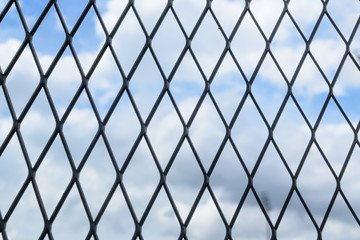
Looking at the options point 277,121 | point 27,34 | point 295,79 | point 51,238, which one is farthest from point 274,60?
point 51,238

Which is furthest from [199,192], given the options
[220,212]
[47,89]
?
[47,89]

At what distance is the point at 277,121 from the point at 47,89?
64cm

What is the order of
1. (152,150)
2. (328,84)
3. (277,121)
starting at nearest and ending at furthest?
(152,150)
(277,121)
(328,84)

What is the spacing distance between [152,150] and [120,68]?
24 centimetres

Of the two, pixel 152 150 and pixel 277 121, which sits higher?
pixel 277 121

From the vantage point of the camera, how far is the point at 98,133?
4.44 ft

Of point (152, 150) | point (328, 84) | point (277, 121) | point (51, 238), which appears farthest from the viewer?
point (328, 84)

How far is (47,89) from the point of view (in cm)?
137

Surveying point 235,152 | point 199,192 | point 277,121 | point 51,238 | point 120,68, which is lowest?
point 51,238

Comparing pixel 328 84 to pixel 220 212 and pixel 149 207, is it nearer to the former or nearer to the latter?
pixel 220 212

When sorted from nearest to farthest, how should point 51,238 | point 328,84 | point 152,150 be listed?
point 51,238 → point 152,150 → point 328,84

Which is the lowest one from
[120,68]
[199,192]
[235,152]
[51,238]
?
[51,238]

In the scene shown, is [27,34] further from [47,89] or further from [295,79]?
[295,79]

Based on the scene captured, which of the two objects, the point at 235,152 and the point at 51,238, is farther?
the point at 235,152
